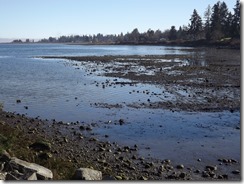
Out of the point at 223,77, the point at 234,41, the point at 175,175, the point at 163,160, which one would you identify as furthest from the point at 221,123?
the point at 234,41

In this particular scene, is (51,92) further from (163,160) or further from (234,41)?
(234,41)

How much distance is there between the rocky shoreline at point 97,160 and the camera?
10836mm

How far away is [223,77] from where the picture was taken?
113 feet

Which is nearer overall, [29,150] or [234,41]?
[29,150]

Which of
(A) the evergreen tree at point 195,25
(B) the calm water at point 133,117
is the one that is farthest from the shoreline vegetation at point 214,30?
(B) the calm water at point 133,117

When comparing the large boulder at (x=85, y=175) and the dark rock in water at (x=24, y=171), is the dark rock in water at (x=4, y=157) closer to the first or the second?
the dark rock in water at (x=24, y=171)

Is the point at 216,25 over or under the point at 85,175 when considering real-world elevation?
over

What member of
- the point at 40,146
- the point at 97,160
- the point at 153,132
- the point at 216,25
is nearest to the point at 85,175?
the point at 97,160

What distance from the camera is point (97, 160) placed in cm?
1212

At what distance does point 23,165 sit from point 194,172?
5.33 meters

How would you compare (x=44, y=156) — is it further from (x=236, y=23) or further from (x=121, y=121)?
(x=236, y=23)

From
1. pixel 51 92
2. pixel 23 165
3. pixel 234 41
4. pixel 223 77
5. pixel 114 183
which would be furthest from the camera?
pixel 234 41

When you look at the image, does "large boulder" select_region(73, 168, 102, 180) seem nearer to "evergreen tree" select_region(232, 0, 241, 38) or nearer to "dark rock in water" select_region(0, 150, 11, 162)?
"dark rock in water" select_region(0, 150, 11, 162)

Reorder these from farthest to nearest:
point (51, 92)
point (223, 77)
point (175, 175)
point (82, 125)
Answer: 1. point (223, 77)
2. point (51, 92)
3. point (82, 125)
4. point (175, 175)
